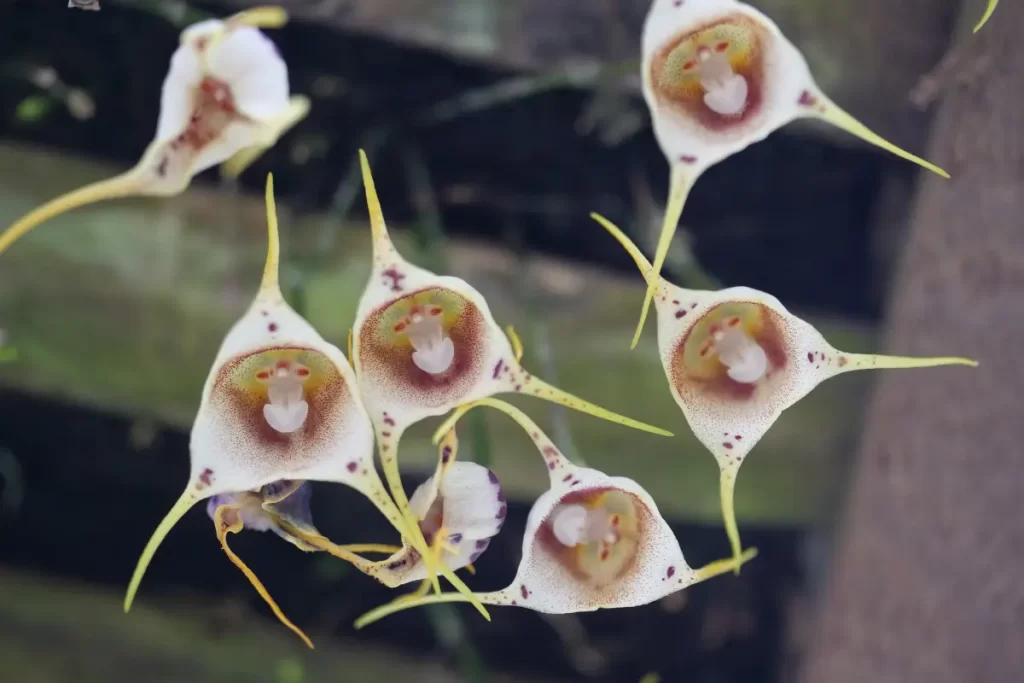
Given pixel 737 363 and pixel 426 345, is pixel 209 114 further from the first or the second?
pixel 737 363

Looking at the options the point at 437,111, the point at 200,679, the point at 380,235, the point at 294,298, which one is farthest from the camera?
the point at 200,679

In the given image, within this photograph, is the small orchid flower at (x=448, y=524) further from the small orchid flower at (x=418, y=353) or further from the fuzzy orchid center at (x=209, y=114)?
the fuzzy orchid center at (x=209, y=114)

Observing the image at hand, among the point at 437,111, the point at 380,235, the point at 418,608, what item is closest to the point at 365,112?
the point at 437,111

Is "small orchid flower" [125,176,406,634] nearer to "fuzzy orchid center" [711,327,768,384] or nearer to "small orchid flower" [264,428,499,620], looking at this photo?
"small orchid flower" [264,428,499,620]

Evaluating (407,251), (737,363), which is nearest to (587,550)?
(737,363)

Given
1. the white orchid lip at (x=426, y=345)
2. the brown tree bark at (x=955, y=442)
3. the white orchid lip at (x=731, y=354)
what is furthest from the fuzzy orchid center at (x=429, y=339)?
the brown tree bark at (x=955, y=442)

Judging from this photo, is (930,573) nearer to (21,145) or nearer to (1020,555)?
(1020,555)
